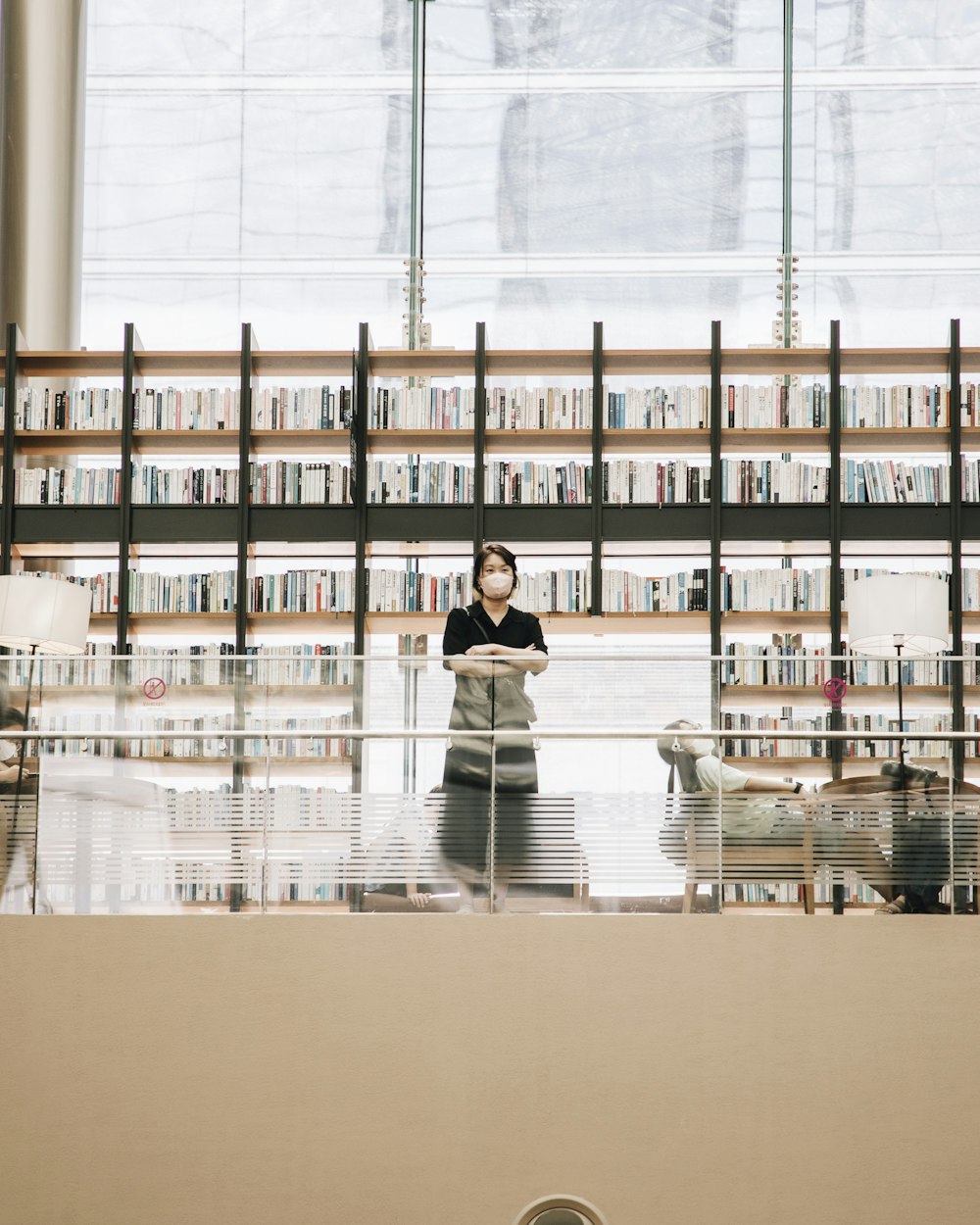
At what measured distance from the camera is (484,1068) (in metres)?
4.96

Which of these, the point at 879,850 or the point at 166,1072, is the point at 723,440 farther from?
the point at 166,1072

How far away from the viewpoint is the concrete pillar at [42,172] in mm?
Answer: 8672

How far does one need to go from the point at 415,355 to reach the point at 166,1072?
4.02 metres

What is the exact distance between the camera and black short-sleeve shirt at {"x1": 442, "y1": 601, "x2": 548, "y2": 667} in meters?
5.42

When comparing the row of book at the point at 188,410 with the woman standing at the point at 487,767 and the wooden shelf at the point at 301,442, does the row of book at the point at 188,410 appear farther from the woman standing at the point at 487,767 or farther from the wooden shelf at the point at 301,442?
the woman standing at the point at 487,767

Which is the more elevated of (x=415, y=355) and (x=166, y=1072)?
(x=415, y=355)

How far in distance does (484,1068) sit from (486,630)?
1527mm

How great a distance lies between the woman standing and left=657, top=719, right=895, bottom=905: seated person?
0.49m

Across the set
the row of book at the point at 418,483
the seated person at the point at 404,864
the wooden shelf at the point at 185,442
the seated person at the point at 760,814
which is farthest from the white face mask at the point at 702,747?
the wooden shelf at the point at 185,442

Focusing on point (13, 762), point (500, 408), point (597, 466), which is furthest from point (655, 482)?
point (13, 762)

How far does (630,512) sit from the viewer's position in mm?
7457

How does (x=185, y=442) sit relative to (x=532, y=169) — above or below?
below

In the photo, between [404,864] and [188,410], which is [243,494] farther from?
[404,864]

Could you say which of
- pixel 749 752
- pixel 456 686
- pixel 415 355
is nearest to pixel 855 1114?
pixel 749 752
